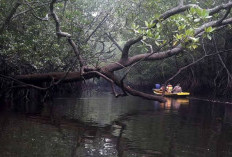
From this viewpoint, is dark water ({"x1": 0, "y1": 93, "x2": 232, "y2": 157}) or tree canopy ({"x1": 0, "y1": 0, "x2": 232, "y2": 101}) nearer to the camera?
dark water ({"x1": 0, "y1": 93, "x2": 232, "y2": 157})

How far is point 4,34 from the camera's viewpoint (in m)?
7.01

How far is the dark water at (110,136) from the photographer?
400 centimetres

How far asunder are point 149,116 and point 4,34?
3677 mm

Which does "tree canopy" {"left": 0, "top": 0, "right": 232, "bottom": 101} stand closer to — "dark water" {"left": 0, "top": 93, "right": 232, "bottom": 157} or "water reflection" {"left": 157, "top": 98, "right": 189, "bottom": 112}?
"dark water" {"left": 0, "top": 93, "right": 232, "bottom": 157}

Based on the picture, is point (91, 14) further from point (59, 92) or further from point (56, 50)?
point (56, 50)

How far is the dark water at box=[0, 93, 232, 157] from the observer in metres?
4.00

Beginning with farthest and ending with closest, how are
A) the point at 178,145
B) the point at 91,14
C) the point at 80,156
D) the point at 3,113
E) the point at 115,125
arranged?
1. the point at 91,14
2. the point at 3,113
3. the point at 115,125
4. the point at 178,145
5. the point at 80,156

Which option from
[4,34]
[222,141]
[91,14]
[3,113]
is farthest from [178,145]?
[91,14]

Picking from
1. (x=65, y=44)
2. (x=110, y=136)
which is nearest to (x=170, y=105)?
(x=65, y=44)

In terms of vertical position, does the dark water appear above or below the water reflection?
below

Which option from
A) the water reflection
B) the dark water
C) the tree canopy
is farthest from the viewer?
the water reflection

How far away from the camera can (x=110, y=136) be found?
4973 mm

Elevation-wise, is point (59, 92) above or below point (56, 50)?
below

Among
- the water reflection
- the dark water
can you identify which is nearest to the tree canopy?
the dark water
